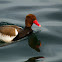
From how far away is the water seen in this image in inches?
293

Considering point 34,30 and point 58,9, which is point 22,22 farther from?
point 58,9

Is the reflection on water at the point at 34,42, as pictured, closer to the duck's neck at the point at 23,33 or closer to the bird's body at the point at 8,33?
the duck's neck at the point at 23,33

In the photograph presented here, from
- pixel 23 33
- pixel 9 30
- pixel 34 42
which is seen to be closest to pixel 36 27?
pixel 23 33

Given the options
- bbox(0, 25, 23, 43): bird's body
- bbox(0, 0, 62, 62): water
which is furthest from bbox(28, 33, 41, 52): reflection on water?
bbox(0, 25, 23, 43): bird's body

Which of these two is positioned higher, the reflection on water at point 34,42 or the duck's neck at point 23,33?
the duck's neck at point 23,33

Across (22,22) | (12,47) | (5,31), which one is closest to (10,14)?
(22,22)

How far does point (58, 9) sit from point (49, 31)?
11.0 feet

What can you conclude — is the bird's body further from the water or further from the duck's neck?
Result: the water

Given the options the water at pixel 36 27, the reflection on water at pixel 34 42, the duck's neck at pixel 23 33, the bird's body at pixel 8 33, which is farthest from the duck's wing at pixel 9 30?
the reflection on water at pixel 34 42

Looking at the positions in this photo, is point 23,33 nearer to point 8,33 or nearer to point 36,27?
point 8,33

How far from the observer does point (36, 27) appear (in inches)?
404

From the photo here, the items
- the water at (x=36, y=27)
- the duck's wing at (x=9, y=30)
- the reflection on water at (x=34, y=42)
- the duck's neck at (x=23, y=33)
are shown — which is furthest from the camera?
the duck's neck at (x=23, y=33)

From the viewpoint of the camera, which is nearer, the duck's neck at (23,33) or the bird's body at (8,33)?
the bird's body at (8,33)

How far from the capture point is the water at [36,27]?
7.44 m
